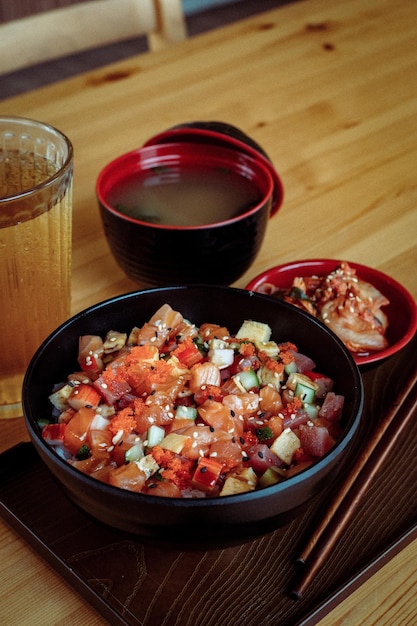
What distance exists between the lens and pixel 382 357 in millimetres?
1374

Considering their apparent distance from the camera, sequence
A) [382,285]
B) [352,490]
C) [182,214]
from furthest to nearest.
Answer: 1. [182,214]
2. [382,285]
3. [352,490]

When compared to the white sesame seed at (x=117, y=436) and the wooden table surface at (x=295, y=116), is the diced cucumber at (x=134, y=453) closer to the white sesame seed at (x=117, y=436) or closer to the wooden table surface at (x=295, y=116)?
the white sesame seed at (x=117, y=436)

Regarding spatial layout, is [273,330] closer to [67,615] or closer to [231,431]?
[231,431]

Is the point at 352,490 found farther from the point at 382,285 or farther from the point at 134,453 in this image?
the point at 382,285

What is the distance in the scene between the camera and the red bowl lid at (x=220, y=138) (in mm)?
1714

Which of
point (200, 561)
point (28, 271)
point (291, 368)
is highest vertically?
point (28, 271)

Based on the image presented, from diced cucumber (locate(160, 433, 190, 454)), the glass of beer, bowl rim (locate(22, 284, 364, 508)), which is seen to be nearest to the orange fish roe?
diced cucumber (locate(160, 433, 190, 454))

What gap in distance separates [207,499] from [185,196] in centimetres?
90

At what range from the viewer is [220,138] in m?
1.74

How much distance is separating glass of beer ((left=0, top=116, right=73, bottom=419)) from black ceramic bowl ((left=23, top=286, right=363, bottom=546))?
0.13 metres

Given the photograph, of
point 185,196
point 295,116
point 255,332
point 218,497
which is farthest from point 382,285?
point 295,116

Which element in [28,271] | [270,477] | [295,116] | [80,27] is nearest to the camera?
[270,477]

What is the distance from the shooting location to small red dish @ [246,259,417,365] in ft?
4.87

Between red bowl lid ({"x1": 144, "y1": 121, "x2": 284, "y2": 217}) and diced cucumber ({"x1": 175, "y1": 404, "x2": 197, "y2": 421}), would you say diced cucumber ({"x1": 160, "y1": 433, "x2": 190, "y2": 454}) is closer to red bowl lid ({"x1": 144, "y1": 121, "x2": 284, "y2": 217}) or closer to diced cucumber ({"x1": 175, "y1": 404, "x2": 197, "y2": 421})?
diced cucumber ({"x1": 175, "y1": 404, "x2": 197, "y2": 421})
